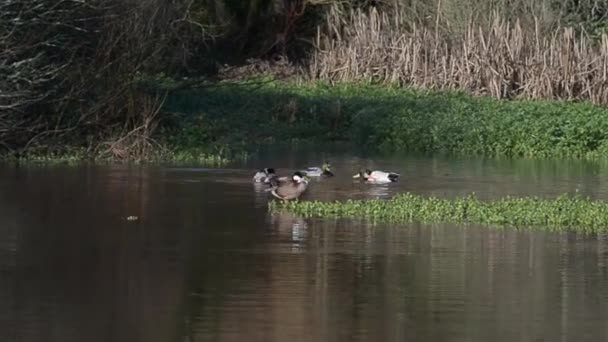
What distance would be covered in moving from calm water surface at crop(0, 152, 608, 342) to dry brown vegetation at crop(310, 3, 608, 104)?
14640 millimetres

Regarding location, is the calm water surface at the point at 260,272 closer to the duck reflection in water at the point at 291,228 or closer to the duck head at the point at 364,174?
the duck reflection in water at the point at 291,228

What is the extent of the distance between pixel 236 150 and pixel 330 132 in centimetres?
458

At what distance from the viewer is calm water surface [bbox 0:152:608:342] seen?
12.1 meters

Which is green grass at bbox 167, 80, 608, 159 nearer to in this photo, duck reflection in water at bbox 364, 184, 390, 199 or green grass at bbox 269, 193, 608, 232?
duck reflection in water at bbox 364, 184, 390, 199

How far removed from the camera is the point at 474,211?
61.7 ft

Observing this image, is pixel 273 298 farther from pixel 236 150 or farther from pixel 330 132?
pixel 330 132

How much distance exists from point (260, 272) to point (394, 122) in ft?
57.0

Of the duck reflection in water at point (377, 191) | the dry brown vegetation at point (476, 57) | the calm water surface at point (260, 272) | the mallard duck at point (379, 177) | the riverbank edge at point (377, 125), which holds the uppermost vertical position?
the dry brown vegetation at point (476, 57)

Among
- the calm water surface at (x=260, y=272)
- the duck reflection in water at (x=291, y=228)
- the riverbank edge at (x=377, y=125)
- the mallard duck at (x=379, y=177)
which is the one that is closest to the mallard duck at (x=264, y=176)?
the calm water surface at (x=260, y=272)

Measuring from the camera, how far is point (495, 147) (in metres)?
29.8

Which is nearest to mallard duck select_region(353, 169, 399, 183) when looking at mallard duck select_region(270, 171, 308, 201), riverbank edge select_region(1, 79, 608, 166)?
mallard duck select_region(270, 171, 308, 201)

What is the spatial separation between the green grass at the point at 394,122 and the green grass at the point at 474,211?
27.3 feet

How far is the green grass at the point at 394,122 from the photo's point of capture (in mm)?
29750

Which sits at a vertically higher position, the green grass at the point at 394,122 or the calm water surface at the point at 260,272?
the green grass at the point at 394,122
